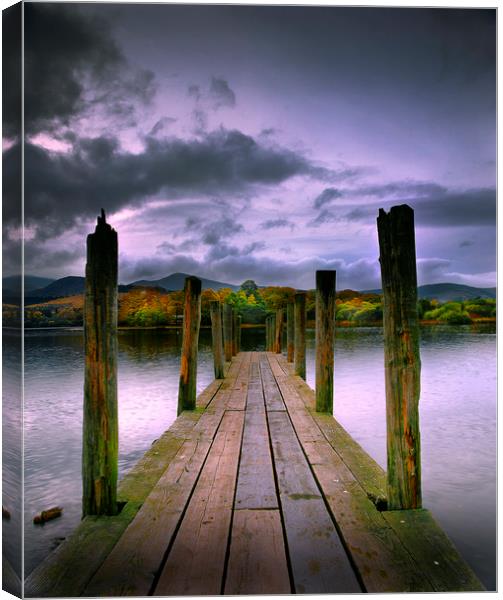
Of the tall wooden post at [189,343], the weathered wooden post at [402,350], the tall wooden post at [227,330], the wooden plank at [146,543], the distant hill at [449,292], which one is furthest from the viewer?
the tall wooden post at [227,330]

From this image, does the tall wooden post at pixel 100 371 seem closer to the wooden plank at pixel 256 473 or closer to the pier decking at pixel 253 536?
the pier decking at pixel 253 536

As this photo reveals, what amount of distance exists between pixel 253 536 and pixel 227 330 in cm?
895

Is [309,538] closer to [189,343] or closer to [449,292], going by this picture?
[449,292]

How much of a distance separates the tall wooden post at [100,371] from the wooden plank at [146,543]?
9.6 inches

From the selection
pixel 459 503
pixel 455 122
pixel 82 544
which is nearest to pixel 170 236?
pixel 455 122

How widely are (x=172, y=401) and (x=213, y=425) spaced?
5869mm

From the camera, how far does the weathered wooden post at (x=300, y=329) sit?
7.87 meters

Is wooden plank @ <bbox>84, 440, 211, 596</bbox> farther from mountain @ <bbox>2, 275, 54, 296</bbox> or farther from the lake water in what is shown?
mountain @ <bbox>2, 275, 54, 296</bbox>

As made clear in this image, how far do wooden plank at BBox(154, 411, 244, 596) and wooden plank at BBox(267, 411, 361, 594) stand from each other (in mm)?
318

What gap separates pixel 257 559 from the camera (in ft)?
6.61

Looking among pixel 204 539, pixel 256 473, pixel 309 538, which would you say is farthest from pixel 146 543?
pixel 256 473

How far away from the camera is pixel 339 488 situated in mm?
2762

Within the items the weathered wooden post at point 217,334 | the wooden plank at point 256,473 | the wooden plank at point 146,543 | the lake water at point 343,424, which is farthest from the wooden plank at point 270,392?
the wooden plank at point 146,543

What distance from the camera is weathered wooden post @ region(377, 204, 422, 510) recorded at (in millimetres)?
2309
